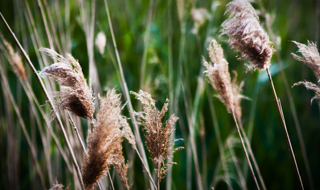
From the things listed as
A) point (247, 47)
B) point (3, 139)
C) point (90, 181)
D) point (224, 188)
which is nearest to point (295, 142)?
point (224, 188)

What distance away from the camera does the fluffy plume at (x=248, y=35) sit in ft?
1.62

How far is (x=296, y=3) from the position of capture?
66.5 inches

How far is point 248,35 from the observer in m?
0.50

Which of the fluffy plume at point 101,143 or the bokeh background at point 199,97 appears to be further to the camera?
the bokeh background at point 199,97

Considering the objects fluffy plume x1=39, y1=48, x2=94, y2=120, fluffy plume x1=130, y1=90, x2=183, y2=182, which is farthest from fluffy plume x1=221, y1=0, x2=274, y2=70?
fluffy plume x1=39, y1=48, x2=94, y2=120

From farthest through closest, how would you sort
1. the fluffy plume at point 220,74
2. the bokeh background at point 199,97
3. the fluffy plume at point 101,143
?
the bokeh background at point 199,97 → the fluffy plume at point 220,74 → the fluffy plume at point 101,143


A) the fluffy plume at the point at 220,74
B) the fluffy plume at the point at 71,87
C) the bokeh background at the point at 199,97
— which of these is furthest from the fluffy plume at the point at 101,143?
the bokeh background at the point at 199,97

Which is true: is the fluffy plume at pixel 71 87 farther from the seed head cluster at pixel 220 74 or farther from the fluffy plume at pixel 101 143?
the seed head cluster at pixel 220 74

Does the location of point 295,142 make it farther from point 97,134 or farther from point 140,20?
point 140,20

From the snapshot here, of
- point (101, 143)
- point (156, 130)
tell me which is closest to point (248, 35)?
point (156, 130)

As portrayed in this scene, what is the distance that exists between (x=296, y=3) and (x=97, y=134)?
188 cm

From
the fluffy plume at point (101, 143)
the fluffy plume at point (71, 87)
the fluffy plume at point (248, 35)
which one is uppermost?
the fluffy plume at point (248, 35)

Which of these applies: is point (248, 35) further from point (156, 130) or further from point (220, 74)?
point (156, 130)

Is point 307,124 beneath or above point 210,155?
above
